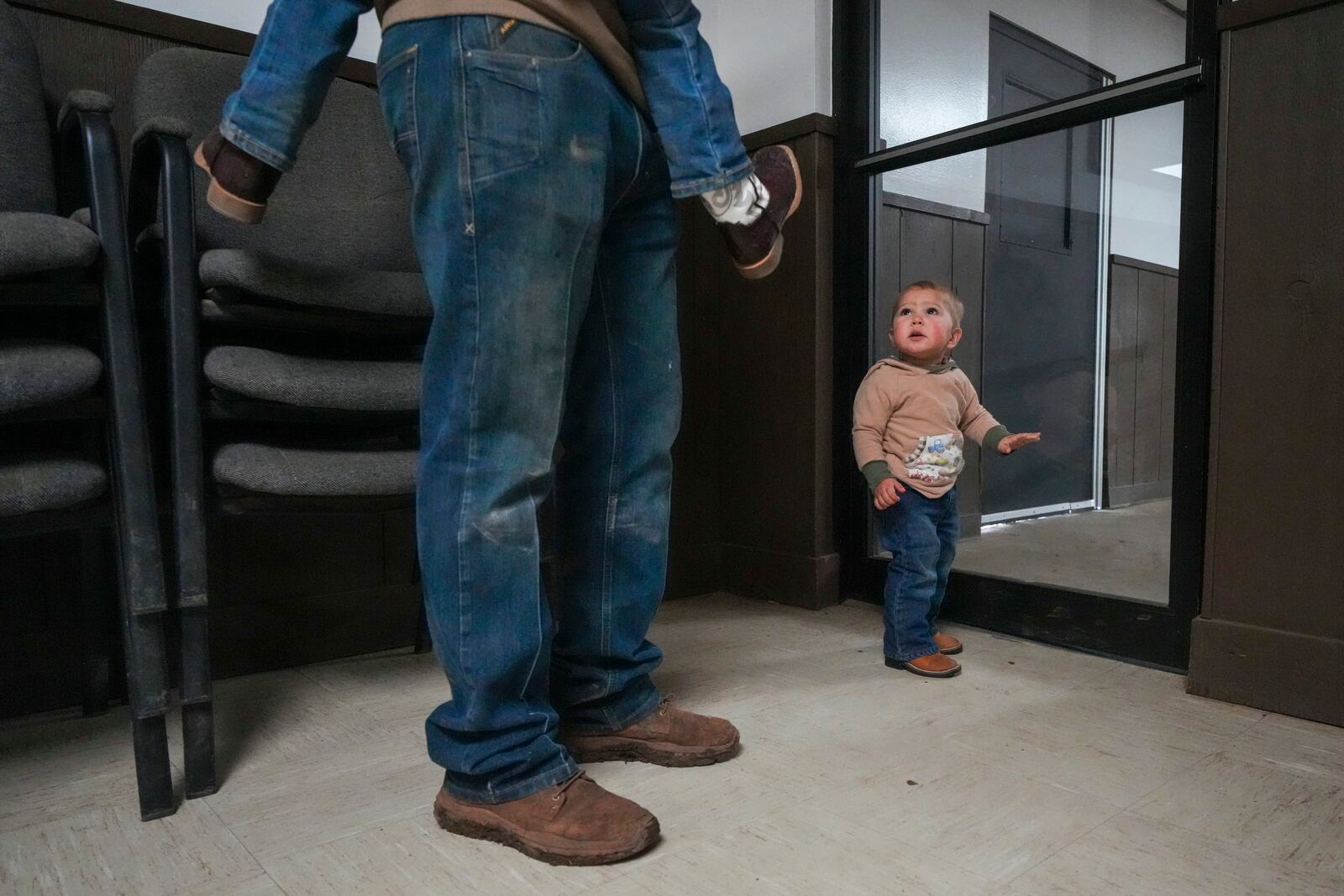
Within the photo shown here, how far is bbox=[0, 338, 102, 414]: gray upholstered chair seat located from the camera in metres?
0.87

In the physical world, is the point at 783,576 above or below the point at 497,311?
below

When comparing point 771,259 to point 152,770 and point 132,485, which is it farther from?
point 152,770

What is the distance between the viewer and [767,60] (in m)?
1.90

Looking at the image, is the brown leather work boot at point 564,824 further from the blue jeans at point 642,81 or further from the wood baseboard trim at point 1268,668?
the wood baseboard trim at point 1268,668

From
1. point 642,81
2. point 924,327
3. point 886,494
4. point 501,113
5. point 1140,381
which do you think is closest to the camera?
point 501,113

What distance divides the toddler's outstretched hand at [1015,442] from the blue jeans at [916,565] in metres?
0.12

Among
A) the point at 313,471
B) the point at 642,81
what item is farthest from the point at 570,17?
the point at 313,471

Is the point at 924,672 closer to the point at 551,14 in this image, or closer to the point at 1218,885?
the point at 1218,885

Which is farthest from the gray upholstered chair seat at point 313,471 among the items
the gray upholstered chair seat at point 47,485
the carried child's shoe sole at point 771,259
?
the carried child's shoe sole at point 771,259

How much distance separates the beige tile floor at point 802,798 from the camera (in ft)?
2.65

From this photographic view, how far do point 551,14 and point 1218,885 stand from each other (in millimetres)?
971

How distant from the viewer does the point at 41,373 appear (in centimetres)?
88

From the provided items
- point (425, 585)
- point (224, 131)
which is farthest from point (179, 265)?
point (425, 585)

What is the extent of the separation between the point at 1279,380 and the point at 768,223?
77cm
